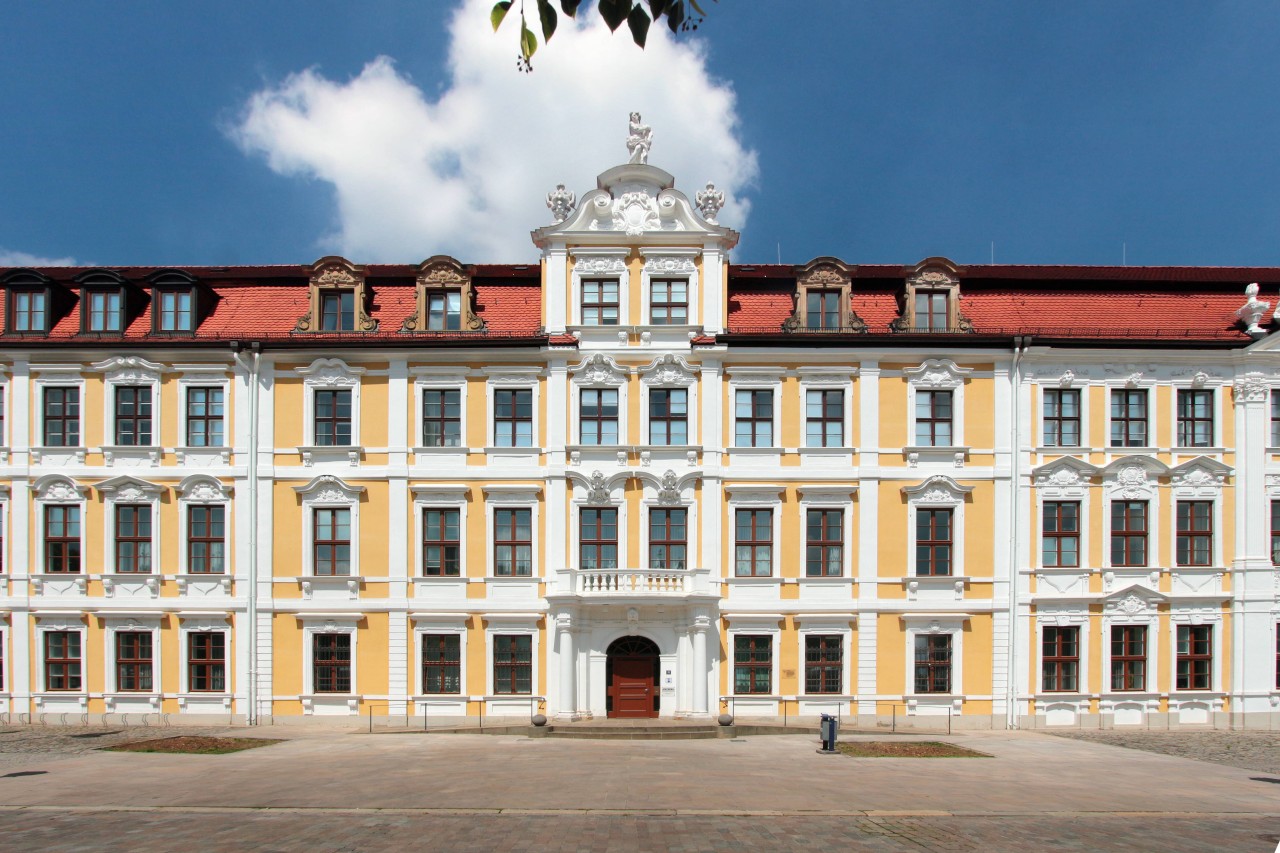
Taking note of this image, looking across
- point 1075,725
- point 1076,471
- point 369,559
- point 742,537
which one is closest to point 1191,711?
point 1075,725

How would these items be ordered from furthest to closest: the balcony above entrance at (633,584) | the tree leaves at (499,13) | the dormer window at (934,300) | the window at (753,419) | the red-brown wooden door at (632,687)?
the dormer window at (934,300) → the window at (753,419) → the red-brown wooden door at (632,687) → the balcony above entrance at (633,584) → the tree leaves at (499,13)

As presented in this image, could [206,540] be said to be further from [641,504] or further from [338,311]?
[641,504]

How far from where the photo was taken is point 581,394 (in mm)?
29422

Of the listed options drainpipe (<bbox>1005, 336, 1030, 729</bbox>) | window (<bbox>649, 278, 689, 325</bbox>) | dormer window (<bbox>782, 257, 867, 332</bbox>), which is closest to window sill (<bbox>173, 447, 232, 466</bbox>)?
window (<bbox>649, 278, 689, 325</bbox>)

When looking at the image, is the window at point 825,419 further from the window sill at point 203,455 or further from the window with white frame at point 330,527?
the window sill at point 203,455

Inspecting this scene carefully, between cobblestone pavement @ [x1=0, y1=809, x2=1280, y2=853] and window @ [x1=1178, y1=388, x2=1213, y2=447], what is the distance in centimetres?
1623

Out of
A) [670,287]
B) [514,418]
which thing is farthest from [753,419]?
[514,418]

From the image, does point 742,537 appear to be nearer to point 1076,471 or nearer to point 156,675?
point 1076,471

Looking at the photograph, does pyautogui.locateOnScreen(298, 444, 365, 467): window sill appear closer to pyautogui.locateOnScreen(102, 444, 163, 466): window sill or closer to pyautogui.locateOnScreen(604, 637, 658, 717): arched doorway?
pyautogui.locateOnScreen(102, 444, 163, 466): window sill

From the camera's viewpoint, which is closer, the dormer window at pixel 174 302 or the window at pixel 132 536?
the window at pixel 132 536

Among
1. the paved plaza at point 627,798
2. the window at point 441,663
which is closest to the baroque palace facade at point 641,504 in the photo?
the window at point 441,663

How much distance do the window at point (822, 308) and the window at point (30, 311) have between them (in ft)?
86.9

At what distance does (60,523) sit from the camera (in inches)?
1152

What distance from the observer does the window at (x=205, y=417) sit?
96.8 ft
